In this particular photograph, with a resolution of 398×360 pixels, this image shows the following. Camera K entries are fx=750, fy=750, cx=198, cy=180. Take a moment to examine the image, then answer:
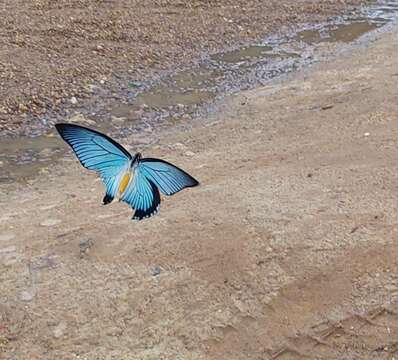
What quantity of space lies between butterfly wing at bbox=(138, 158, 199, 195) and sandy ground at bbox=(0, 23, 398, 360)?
4.06 feet

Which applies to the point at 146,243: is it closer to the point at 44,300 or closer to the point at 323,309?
the point at 44,300

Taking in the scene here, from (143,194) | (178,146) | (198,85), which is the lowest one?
(198,85)

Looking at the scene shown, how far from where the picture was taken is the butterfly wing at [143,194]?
206cm

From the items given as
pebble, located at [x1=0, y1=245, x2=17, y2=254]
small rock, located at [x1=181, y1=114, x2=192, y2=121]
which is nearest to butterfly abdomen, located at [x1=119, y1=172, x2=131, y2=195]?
pebble, located at [x1=0, y1=245, x2=17, y2=254]

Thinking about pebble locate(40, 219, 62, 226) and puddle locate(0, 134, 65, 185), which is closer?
pebble locate(40, 219, 62, 226)

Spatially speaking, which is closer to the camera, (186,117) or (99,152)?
(99,152)

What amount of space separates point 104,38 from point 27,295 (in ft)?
20.7

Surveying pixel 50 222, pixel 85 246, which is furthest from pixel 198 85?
pixel 85 246

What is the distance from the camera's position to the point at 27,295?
3.56 meters

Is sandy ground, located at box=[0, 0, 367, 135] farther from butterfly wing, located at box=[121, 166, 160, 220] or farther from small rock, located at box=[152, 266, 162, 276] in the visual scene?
butterfly wing, located at box=[121, 166, 160, 220]

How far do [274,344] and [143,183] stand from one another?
4.41 ft

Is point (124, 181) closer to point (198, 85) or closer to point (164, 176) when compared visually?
point (164, 176)

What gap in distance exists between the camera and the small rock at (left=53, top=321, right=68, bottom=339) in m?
3.26

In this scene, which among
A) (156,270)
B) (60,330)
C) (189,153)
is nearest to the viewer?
(60,330)
